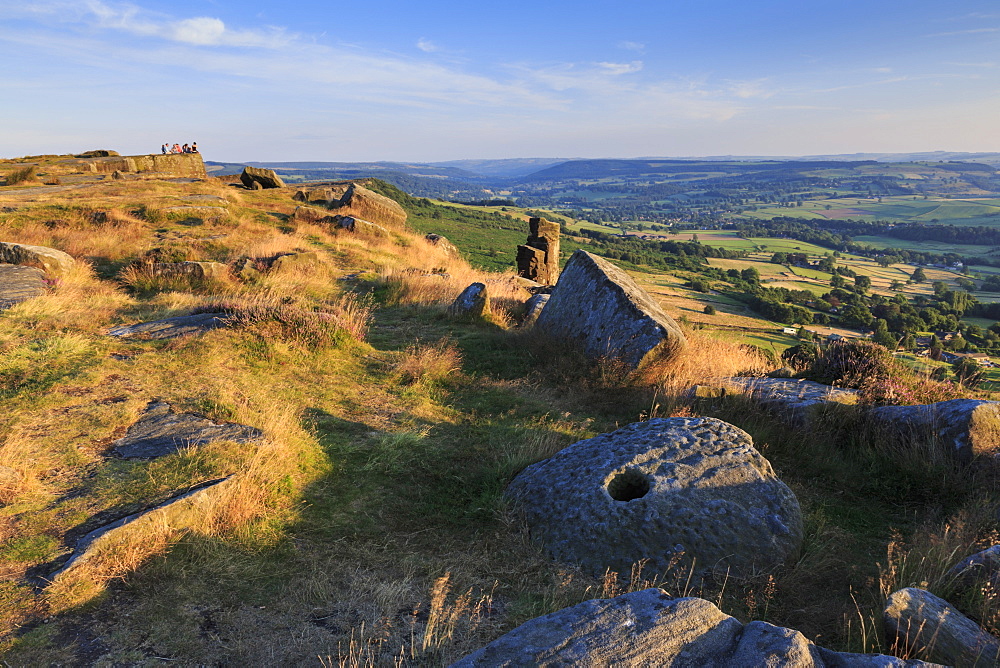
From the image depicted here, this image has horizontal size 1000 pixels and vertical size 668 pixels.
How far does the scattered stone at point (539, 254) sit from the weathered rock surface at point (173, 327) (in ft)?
42.4

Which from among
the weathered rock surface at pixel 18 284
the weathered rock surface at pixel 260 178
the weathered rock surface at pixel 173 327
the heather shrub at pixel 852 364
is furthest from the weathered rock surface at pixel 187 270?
the weathered rock surface at pixel 260 178

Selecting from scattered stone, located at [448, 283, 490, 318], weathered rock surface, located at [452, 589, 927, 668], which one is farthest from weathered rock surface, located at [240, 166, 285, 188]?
weathered rock surface, located at [452, 589, 927, 668]

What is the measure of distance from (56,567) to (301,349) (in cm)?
489

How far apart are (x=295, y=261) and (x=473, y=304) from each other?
5789 mm

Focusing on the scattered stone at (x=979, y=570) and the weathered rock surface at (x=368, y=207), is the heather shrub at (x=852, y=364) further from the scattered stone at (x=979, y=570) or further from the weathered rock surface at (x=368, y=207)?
the weathered rock surface at (x=368, y=207)

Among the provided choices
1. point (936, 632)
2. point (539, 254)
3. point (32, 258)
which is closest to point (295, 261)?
point (32, 258)

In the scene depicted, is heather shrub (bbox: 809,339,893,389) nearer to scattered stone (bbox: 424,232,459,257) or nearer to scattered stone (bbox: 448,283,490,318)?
scattered stone (bbox: 448,283,490,318)

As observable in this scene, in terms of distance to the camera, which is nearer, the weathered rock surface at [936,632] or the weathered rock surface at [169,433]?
the weathered rock surface at [936,632]

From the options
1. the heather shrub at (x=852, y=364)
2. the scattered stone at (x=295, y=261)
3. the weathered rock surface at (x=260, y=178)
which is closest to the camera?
the heather shrub at (x=852, y=364)

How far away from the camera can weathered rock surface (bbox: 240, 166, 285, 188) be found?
29.3 metres

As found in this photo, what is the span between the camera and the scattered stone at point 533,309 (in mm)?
11715

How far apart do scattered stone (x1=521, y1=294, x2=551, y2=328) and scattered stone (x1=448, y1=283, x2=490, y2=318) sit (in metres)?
0.96

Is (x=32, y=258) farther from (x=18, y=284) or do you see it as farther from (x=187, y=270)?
(x=187, y=270)

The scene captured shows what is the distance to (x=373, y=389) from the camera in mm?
7812
